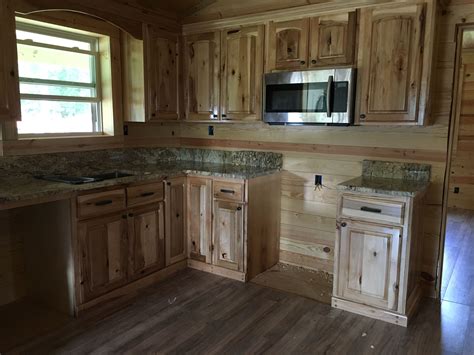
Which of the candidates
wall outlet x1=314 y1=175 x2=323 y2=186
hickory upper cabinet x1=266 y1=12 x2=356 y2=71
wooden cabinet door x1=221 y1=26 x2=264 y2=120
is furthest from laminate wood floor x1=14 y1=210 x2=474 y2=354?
hickory upper cabinet x1=266 y1=12 x2=356 y2=71

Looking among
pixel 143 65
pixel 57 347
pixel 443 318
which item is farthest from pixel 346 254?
pixel 143 65

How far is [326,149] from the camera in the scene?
3471 millimetres

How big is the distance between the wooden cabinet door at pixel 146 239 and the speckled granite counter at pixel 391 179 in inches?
60.8

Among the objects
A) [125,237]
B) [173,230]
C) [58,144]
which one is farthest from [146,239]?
[58,144]

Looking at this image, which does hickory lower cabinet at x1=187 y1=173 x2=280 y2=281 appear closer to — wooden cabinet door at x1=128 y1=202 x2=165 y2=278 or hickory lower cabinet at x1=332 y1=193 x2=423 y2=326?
wooden cabinet door at x1=128 y1=202 x2=165 y2=278

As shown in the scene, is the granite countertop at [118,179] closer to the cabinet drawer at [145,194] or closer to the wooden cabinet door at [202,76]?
the cabinet drawer at [145,194]

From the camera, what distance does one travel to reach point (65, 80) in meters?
3.32

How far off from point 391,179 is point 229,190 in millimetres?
1326

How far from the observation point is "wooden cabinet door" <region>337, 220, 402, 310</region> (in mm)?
2673

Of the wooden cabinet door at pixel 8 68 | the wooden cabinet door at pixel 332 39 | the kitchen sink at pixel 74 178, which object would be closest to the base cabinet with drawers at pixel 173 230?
the kitchen sink at pixel 74 178

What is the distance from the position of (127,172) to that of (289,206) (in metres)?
1.54

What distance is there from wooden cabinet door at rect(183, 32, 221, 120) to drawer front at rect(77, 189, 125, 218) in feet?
4.16

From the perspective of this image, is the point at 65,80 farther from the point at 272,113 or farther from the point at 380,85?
the point at 380,85

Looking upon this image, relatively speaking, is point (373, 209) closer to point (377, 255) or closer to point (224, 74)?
point (377, 255)
